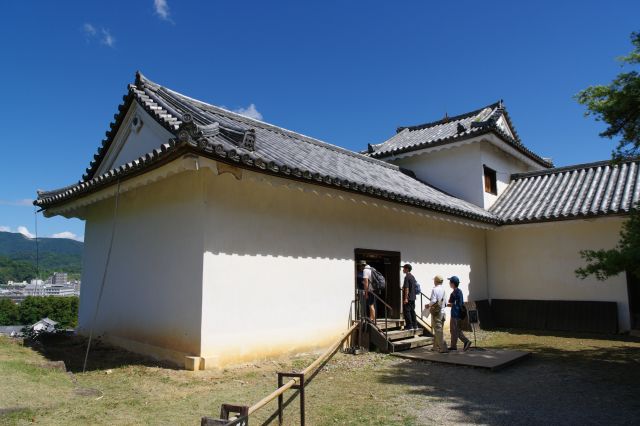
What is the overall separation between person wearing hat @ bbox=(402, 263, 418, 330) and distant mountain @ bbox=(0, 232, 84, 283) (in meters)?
28.7

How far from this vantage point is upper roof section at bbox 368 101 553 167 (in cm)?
1496

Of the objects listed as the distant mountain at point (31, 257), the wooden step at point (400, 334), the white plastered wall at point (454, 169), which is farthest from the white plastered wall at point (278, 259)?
the distant mountain at point (31, 257)

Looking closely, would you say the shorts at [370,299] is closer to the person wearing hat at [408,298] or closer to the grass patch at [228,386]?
the person wearing hat at [408,298]

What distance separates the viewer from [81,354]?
27.8 feet

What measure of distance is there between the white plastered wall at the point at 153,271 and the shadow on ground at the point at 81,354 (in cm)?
20

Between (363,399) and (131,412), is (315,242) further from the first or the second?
(131,412)

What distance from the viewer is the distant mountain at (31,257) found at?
69.3 meters

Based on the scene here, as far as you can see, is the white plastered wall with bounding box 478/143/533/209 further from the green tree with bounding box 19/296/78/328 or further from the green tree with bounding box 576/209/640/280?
the green tree with bounding box 19/296/78/328

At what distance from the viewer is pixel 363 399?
19.1 ft

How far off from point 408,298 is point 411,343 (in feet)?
3.43

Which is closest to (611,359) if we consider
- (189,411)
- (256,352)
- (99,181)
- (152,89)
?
(256,352)

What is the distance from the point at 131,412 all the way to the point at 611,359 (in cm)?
898

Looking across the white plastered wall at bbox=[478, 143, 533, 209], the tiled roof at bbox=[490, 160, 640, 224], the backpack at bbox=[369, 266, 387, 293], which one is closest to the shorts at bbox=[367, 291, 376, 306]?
the backpack at bbox=[369, 266, 387, 293]

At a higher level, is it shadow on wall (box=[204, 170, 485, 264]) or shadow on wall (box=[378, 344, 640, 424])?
shadow on wall (box=[204, 170, 485, 264])
